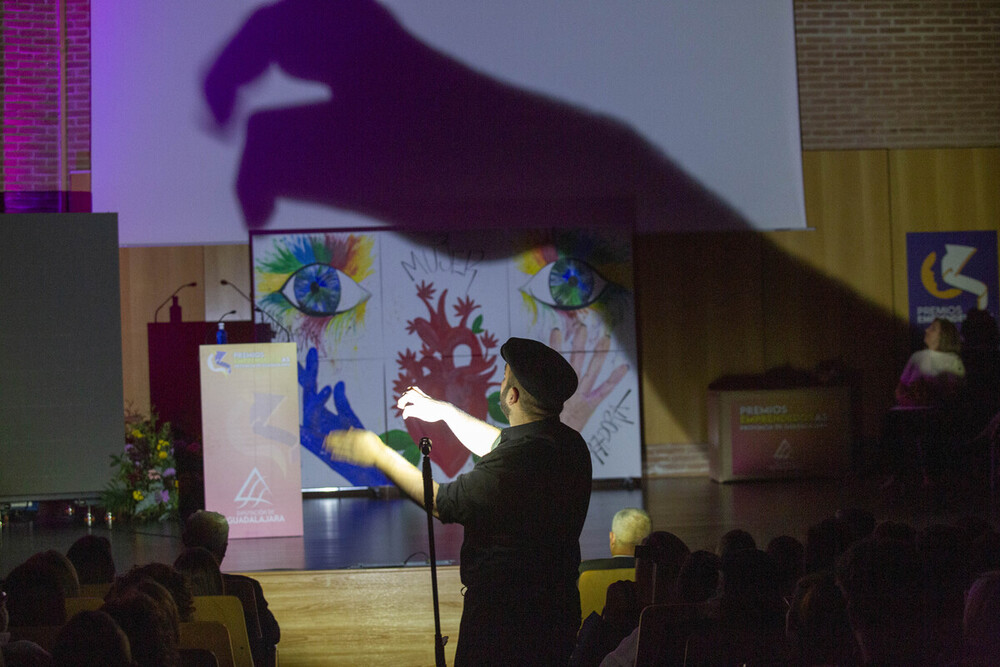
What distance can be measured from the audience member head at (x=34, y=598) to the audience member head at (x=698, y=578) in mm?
1852

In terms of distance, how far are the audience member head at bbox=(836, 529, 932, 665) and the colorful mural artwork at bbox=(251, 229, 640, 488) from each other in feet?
16.0

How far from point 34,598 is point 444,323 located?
16.2 feet

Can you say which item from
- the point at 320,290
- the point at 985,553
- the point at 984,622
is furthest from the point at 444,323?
the point at 984,622

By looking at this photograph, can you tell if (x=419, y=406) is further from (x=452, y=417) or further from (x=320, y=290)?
(x=320, y=290)

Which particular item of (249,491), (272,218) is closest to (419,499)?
(249,491)

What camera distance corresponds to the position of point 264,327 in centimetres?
738

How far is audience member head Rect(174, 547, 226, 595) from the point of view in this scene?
3.14 meters

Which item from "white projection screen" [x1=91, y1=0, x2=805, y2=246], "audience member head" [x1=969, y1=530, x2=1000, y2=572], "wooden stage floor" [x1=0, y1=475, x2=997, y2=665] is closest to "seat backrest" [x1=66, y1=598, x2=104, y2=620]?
"wooden stage floor" [x1=0, y1=475, x2=997, y2=665]

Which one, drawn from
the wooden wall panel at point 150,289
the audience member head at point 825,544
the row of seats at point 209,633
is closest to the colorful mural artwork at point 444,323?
the wooden wall panel at point 150,289

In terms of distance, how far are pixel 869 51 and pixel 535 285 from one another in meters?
3.71

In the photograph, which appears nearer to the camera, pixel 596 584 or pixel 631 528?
pixel 596 584

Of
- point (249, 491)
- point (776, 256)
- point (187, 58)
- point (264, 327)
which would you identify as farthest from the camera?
point (776, 256)

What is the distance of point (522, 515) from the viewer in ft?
6.90

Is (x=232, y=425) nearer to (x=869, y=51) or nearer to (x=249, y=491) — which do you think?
(x=249, y=491)
